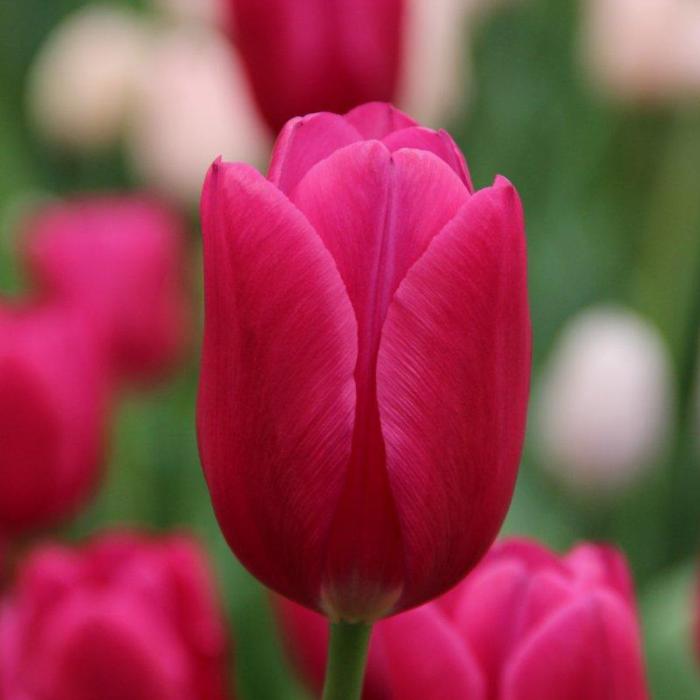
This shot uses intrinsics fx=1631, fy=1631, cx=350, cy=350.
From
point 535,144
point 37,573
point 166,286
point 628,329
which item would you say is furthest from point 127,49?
point 37,573

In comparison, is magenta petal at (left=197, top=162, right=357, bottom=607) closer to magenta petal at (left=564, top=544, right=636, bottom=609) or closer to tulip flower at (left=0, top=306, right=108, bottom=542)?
magenta petal at (left=564, top=544, right=636, bottom=609)

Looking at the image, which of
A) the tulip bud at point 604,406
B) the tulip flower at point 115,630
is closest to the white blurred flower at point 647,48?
the tulip bud at point 604,406

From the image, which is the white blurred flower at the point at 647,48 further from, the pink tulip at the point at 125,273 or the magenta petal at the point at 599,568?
the magenta petal at the point at 599,568

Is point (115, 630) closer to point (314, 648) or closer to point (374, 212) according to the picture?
point (314, 648)

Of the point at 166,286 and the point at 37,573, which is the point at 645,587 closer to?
the point at 166,286

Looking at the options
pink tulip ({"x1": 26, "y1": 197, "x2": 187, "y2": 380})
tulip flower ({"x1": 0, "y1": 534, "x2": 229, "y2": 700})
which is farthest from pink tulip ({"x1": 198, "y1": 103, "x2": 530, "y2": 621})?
pink tulip ({"x1": 26, "y1": 197, "x2": 187, "y2": 380})

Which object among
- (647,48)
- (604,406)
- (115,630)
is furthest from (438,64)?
(115,630)

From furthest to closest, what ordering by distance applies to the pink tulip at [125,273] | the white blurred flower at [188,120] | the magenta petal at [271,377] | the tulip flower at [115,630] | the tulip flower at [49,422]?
the white blurred flower at [188,120], the pink tulip at [125,273], the tulip flower at [49,422], the tulip flower at [115,630], the magenta petal at [271,377]
